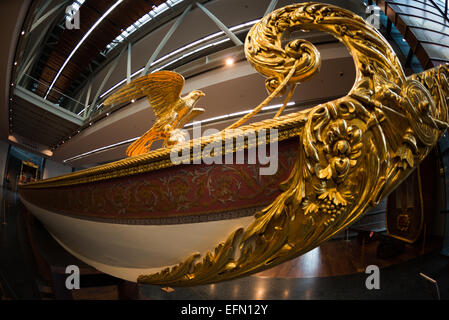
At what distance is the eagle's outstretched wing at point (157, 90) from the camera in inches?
37.3

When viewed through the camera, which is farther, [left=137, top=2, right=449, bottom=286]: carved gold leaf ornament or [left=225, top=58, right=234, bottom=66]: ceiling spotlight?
[left=225, top=58, right=234, bottom=66]: ceiling spotlight

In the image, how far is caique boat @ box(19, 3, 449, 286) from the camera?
419 mm

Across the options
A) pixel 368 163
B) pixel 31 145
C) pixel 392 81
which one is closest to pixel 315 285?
pixel 368 163

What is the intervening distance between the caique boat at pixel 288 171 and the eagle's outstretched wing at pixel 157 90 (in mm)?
484

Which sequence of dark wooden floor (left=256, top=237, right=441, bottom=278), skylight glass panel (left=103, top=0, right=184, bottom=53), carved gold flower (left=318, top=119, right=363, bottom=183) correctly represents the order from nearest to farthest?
carved gold flower (left=318, top=119, right=363, bottom=183) < dark wooden floor (left=256, top=237, right=441, bottom=278) < skylight glass panel (left=103, top=0, right=184, bottom=53)

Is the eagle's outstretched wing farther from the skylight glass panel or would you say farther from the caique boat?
the skylight glass panel

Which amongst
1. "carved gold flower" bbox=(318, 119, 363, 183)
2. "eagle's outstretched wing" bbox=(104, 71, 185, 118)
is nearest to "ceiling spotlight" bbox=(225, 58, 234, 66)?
"eagle's outstretched wing" bbox=(104, 71, 185, 118)

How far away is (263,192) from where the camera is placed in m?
0.46

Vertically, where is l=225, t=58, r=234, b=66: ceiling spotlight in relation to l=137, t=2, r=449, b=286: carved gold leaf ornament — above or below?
above

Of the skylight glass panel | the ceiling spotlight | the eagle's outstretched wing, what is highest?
the skylight glass panel

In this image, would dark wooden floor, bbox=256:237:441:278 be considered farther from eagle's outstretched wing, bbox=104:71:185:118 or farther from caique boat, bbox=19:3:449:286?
eagle's outstretched wing, bbox=104:71:185:118

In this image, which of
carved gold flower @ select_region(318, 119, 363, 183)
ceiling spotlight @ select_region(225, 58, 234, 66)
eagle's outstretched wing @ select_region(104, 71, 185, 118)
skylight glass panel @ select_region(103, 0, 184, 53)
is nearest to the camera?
carved gold flower @ select_region(318, 119, 363, 183)

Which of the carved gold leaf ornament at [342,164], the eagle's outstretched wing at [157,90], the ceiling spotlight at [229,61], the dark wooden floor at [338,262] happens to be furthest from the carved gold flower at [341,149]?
the ceiling spotlight at [229,61]

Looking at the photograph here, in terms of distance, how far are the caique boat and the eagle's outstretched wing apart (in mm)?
484
